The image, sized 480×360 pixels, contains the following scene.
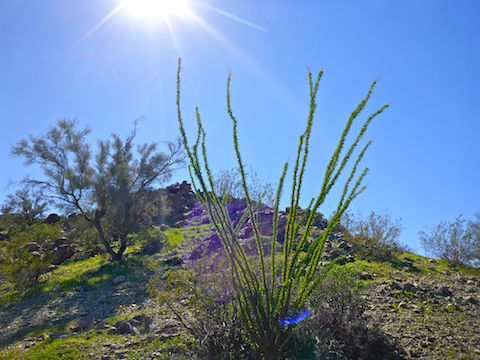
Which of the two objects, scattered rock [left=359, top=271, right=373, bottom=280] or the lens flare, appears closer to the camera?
the lens flare

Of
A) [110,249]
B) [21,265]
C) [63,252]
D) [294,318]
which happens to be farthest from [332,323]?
[63,252]

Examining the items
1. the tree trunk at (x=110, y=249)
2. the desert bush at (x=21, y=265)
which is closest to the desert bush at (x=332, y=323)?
the desert bush at (x=21, y=265)

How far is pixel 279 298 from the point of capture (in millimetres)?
3354

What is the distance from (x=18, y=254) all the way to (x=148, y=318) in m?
6.52

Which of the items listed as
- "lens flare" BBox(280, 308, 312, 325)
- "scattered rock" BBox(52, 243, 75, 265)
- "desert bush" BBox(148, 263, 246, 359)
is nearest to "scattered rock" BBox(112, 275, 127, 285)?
"scattered rock" BBox(52, 243, 75, 265)

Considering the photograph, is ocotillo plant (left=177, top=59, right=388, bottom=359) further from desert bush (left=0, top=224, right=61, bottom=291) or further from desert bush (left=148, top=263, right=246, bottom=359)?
desert bush (left=0, top=224, right=61, bottom=291)

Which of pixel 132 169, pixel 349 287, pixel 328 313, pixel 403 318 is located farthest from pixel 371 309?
pixel 132 169

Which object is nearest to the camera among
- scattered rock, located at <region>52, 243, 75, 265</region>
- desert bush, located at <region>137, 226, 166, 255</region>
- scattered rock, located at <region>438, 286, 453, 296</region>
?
scattered rock, located at <region>438, 286, 453, 296</region>

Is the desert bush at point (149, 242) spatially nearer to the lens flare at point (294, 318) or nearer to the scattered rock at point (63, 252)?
the scattered rock at point (63, 252)

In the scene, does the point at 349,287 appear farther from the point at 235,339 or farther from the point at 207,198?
the point at 207,198

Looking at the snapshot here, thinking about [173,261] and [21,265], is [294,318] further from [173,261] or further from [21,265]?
[21,265]

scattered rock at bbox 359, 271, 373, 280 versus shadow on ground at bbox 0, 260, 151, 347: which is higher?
scattered rock at bbox 359, 271, 373, 280

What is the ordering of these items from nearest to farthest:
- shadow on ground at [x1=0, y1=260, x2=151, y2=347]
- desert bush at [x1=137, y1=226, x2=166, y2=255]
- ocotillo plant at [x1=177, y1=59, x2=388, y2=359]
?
ocotillo plant at [x1=177, y1=59, x2=388, y2=359]
shadow on ground at [x1=0, y1=260, x2=151, y2=347]
desert bush at [x1=137, y1=226, x2=166, y2=255]

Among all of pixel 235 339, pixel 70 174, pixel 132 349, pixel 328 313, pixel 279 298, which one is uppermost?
pixel 70 174
